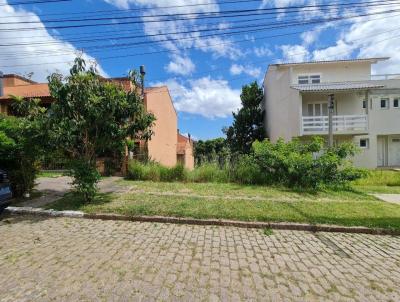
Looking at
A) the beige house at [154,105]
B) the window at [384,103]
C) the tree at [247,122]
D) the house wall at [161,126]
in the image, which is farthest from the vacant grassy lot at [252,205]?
the tree at [247,122]

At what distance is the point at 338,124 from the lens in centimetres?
1872

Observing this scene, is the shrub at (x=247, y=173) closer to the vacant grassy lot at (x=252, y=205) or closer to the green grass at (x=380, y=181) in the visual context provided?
the vacant grassy lot at (x=252, y=205)

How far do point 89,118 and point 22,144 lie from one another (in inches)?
98.7

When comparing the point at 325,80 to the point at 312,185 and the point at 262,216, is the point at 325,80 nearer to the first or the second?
the point at 312,185

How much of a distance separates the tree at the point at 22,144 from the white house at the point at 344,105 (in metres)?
15.6

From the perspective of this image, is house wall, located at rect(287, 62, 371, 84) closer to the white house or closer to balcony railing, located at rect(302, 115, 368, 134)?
the white house

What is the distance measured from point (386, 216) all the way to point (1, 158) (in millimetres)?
11129

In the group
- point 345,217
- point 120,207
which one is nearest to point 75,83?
point 120,207

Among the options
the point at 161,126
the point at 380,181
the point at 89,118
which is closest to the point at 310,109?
the point at 380,181

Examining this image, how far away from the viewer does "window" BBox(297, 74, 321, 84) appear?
2183 cm

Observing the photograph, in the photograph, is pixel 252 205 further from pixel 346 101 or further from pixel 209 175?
pixel 346 101

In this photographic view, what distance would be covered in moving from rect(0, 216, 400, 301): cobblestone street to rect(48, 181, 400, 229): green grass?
0.76 m

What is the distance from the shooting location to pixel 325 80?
21.8 metres

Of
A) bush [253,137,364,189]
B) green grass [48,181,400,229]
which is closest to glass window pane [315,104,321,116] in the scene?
bush [253,137,364,189]
